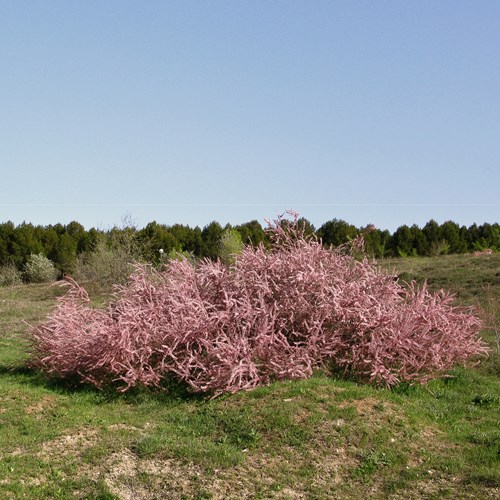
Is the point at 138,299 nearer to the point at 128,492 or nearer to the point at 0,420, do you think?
the point at 0,420

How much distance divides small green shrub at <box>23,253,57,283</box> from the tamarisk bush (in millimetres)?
17780

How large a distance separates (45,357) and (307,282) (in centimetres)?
384

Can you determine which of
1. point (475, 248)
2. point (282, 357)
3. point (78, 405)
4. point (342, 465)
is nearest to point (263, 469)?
point (342, 465)

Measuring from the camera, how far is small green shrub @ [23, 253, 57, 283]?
2648cm

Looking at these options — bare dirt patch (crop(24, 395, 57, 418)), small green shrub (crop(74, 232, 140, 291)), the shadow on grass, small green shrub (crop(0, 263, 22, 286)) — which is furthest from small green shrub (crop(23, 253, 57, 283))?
bare dirt patch (crop(24, 395, 57, 418))

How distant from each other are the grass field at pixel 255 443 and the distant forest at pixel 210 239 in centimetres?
1911

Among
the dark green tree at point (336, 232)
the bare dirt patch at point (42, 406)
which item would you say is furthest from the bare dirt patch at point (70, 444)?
the dark green tree at point (336, 232)

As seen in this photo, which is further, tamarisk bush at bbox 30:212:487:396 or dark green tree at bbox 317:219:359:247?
dark green tree at bbox 317:219:359:247

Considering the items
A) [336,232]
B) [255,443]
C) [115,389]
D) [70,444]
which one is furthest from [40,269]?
[255,443]

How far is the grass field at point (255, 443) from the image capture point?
571 cm

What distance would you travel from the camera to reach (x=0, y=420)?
7.23m

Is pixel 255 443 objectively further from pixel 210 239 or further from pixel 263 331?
pixel 210 239

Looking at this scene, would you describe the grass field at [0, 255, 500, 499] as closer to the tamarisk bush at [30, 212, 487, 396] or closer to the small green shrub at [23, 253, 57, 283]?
the tamarisk bush at [30, 212, 487, 396]

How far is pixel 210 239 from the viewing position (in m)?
28.9
